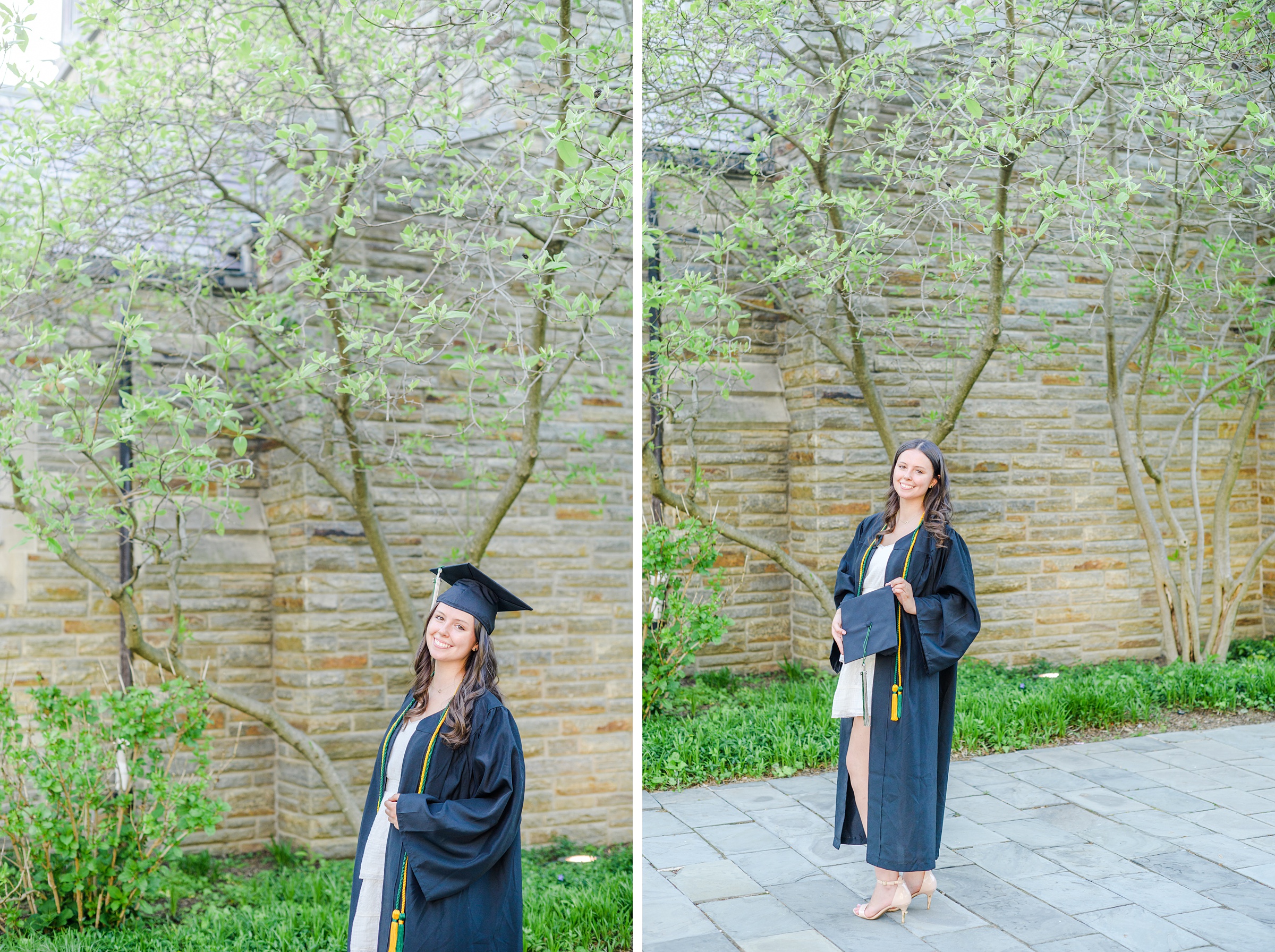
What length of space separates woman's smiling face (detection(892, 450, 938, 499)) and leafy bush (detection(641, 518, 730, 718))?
18.1 inches

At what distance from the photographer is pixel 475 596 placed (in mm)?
2098

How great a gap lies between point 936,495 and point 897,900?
0.81 meters

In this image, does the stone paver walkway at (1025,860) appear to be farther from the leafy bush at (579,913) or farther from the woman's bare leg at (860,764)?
the leafy bush at (579,913)

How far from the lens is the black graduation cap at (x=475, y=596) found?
2072 mm

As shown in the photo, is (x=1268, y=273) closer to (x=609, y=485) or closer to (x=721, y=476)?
(x=721, y=476)

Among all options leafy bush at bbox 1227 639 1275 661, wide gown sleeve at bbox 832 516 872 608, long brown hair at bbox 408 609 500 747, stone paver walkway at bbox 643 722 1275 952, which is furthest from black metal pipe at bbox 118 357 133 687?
leafy bush at bbox 1227 639 1275 661

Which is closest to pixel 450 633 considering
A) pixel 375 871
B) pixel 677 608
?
pixel 375 871

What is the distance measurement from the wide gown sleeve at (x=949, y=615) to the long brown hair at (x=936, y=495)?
36 millimetres

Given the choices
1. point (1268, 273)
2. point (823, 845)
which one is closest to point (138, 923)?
point (823, 845)

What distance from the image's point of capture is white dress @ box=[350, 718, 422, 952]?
81.0 inches

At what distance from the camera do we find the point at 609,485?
15.9 ft

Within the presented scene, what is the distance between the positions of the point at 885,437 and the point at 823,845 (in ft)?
3.10

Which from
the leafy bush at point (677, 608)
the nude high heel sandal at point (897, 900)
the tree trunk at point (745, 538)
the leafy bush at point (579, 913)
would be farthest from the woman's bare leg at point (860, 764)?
the leafy bush at point (579, 913)

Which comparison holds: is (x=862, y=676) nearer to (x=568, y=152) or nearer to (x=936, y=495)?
(x=936, y=495)
